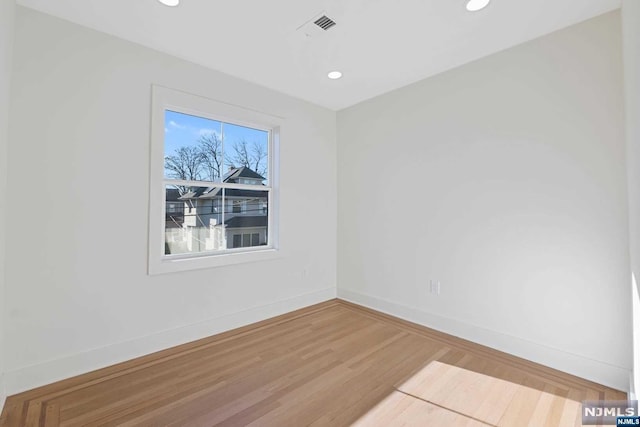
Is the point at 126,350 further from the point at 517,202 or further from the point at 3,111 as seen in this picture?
the point at 517,202

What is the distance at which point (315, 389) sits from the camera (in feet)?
6.58

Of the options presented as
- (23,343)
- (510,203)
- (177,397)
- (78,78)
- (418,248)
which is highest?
(78,78)

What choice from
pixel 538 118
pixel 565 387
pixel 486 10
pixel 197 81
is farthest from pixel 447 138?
pixel 197 81

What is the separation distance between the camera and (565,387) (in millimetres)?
2020

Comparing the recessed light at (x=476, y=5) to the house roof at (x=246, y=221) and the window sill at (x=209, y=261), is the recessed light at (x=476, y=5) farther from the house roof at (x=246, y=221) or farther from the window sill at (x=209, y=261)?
the window sill at (x=209, y=261)

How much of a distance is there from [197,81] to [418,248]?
2.83 m

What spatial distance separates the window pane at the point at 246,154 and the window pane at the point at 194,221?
328mm

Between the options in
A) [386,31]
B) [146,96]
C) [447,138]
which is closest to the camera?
[386,31]

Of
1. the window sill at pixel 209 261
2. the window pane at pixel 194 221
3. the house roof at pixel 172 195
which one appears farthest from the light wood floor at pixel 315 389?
the house roof at pixel 172 195

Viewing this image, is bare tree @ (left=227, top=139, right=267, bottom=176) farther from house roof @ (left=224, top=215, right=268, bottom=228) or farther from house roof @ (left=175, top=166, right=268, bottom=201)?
house roof @ (left=224, top=215, right=268, bottom=228)

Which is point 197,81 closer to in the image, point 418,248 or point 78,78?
point 78,78

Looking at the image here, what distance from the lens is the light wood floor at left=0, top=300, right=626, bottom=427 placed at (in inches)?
67.8

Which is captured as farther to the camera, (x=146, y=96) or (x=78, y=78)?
(x=146, y=96)

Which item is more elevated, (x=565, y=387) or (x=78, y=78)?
(x=78, y=78)
